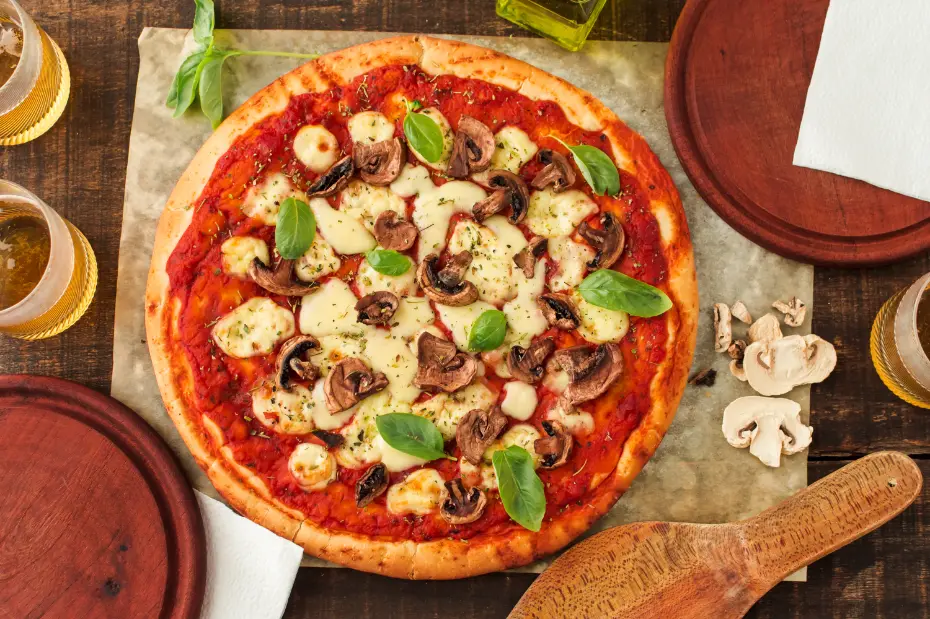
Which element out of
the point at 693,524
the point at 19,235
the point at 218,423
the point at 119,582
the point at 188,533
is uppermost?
the point at 19,235

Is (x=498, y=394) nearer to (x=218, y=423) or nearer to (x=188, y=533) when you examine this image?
(x=218, y=423)

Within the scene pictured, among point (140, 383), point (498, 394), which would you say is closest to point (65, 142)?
point (140, 383)

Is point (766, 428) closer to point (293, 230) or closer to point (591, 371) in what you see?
point (591, 371)

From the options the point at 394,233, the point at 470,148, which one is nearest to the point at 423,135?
the point at 470,148

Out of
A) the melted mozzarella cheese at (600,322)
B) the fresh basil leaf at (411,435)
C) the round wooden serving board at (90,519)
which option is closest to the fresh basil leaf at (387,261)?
the fresh basil leaf at (411,435)

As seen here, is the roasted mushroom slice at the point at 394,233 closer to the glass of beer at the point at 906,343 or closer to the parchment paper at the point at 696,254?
the parchment paper at the point at 696,254

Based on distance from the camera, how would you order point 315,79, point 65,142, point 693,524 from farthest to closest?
point 65,142, point 315,79, point 693,524

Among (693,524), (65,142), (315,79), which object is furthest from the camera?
(65,142)

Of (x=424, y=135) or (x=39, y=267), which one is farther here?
(x=39, y=267)

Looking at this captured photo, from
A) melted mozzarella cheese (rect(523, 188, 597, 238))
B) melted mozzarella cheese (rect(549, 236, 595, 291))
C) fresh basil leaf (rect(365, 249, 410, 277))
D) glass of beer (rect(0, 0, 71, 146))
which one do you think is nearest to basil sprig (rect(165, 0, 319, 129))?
glass of beer (rect(0, 0, 71, 146))
